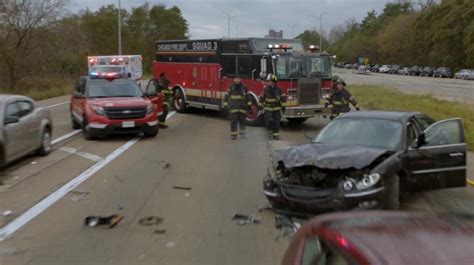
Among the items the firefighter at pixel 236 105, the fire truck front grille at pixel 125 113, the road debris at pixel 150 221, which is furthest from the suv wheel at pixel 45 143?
the road debris at pixel 150 221

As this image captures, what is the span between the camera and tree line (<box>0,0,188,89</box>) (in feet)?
125

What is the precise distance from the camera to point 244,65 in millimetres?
19703

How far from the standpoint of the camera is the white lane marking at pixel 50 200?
7.11 m

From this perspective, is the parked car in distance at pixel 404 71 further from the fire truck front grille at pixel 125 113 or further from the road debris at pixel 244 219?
the road debris at pixel 244 219

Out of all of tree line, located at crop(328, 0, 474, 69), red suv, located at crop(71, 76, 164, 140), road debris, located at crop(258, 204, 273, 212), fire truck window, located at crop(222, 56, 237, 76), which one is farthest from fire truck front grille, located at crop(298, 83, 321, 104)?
tree line, located at crop(328, 0, 474, 69)

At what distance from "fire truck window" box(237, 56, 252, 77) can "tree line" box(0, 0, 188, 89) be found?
22.6 metres

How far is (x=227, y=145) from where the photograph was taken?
49.1 feet

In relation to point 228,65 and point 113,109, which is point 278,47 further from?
point 113,109

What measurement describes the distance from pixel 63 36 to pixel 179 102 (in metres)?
28.9

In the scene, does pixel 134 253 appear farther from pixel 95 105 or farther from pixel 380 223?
pixel 95 105

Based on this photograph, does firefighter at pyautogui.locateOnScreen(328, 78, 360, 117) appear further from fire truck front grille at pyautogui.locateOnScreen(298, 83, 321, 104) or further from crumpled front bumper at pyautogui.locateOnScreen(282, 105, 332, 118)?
fire truck front grille at pyautogui.locateOnScreen(298, 83, 321, 104)

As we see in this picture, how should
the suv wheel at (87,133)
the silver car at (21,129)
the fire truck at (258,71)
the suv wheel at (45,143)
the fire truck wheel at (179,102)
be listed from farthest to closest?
1. the fire truck wheel at (179,102)
2. the fire truck at (258,71)
3. the suv wheel at (87,133)
4. the suv wheel at (45,143)
5. the silver car at (21,129)

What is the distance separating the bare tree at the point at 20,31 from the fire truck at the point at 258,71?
62.7 feet

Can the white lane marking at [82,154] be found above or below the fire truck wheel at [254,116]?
below
